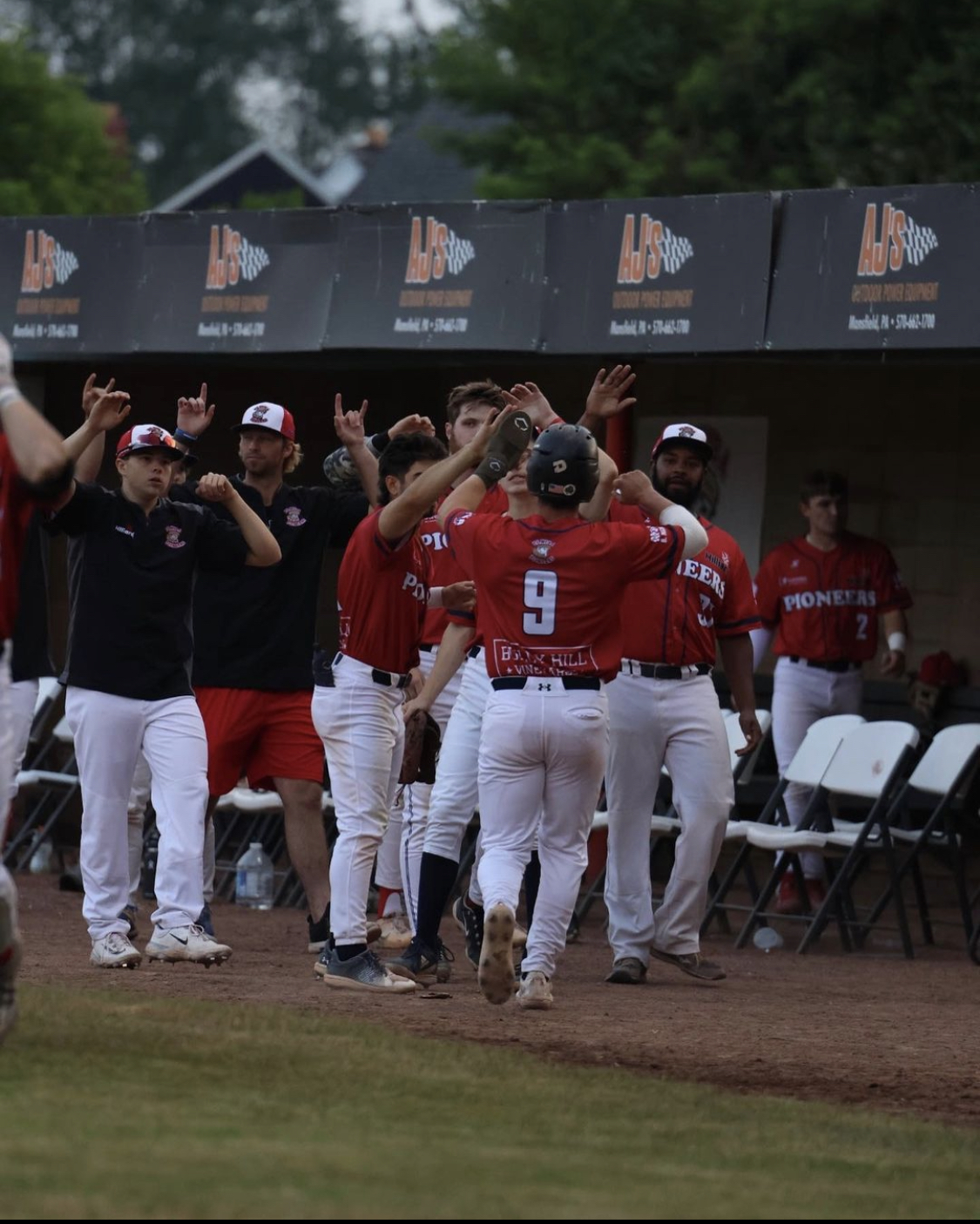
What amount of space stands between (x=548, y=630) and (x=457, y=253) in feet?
14.2

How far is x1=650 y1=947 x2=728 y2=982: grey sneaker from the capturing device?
8.54 m

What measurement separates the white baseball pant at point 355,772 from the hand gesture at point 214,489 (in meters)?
0.65

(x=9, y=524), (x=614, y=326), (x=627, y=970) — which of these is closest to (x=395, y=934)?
(x=627, y=970)

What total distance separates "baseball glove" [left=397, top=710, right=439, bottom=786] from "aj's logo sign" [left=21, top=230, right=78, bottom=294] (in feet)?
17.2

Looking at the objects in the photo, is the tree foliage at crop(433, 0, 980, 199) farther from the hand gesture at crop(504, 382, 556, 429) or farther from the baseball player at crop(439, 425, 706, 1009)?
the baseball player at crop(439, 425, 706, 1009)

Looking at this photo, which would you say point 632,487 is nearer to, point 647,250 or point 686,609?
point 686,609

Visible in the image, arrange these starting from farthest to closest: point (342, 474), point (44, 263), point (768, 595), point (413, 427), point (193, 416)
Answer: point (44, 263) < point (768, 595) < point (342, 474) < point (193, 416) < point (413, 427)

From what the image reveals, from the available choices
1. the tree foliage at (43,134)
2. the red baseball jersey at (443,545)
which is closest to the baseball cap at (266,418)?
the red baseball jersey at (443,545)

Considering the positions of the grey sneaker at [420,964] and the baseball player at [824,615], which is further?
the baseball player at [824,615]

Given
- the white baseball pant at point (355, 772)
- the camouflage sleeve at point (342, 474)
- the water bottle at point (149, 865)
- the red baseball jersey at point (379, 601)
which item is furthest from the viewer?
the water bottle at point (149, 865)

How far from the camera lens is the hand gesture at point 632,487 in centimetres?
715

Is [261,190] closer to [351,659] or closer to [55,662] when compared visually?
[55,662]

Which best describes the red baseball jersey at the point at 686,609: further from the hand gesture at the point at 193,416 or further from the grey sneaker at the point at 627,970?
the hand gesture at the point at 193,416

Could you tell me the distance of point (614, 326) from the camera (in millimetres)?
10391
